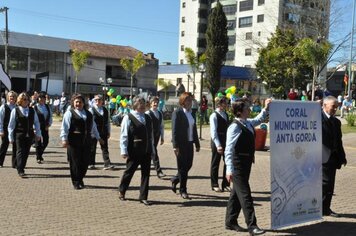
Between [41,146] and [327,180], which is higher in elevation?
[327,180]

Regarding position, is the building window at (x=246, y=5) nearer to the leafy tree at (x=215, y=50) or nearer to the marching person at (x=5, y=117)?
the leafy tree at (x=215, y=50)

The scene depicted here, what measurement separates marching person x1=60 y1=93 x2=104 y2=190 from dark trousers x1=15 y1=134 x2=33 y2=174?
1.80m

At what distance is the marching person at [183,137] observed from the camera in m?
8.66

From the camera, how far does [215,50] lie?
42969 mm

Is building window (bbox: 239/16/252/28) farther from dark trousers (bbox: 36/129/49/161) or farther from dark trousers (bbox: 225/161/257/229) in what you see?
dark trousers (bbox: 225/161/257/229)

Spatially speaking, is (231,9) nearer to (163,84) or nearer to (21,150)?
(163,84)

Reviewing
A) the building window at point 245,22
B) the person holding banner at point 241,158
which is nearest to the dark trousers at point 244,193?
the person holding banner at point 241,158

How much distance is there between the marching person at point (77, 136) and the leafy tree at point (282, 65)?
37.0 m

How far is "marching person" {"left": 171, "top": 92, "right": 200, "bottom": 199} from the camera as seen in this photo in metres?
8.66

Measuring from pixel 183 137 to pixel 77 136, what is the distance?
6.93 ft

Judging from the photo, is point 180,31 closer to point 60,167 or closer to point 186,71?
point 186,71

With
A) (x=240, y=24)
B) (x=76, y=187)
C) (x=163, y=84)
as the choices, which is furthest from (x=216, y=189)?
(x=240, y=24)

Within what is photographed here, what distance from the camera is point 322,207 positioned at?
7.47 metres

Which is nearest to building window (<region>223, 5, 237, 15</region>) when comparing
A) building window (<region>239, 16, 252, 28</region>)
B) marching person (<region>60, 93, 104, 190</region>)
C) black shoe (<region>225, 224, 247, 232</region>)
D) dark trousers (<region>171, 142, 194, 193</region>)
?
building window (<region>239, 16, 252, 28</region>)
